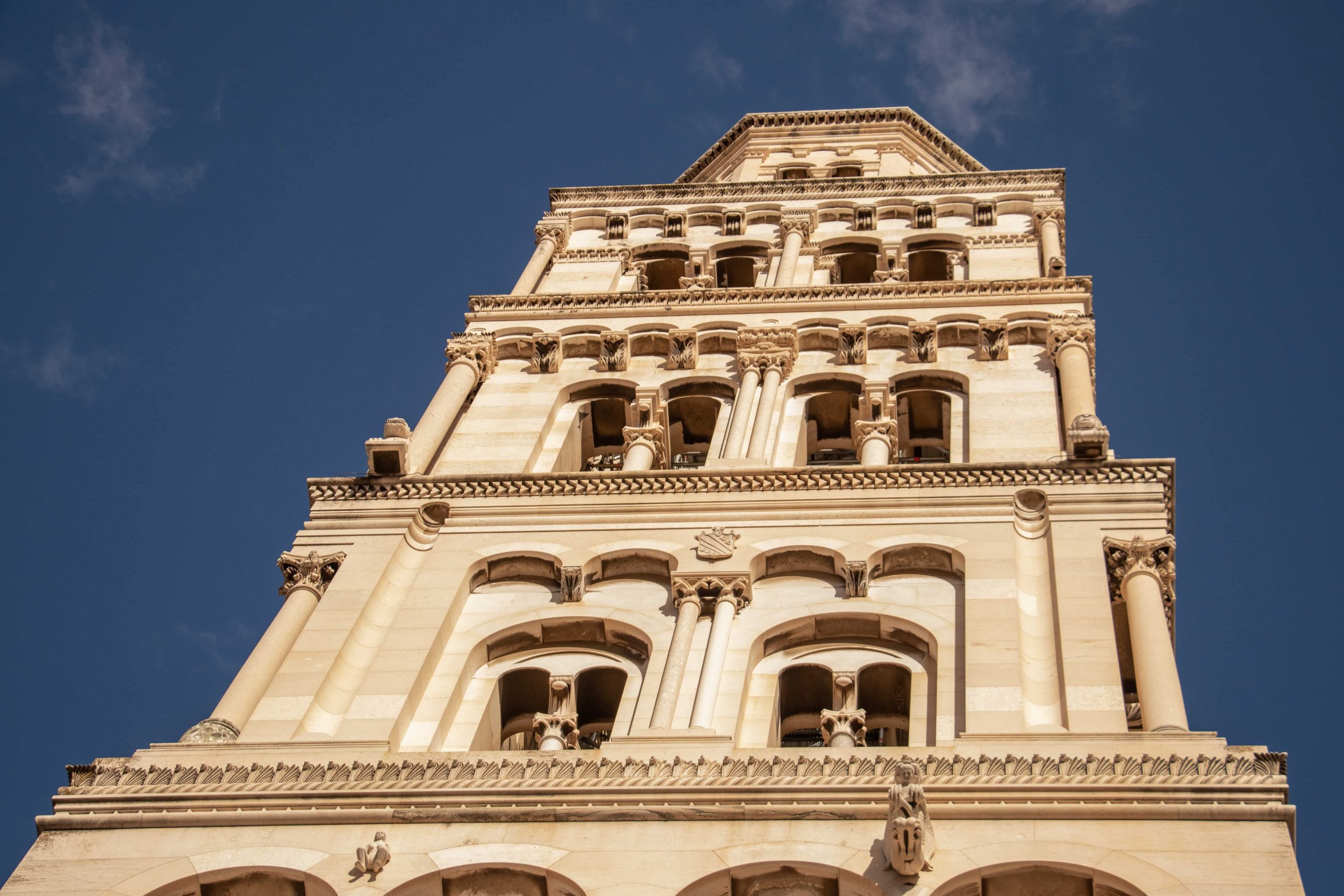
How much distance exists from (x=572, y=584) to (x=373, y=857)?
26.0 ft

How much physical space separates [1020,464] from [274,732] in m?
11.5

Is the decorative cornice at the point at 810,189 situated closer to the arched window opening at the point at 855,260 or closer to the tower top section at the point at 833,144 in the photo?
the arched window opening at the point at 855,260

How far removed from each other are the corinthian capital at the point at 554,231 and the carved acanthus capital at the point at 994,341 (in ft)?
38.5

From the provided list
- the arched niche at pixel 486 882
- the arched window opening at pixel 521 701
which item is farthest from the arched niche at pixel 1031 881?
the arched window opening at pixel 521 701

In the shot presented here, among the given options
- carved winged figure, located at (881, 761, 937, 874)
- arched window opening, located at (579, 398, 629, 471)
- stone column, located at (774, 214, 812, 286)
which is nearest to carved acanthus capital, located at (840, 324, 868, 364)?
arched window opening, located at (579, 398, 629, 471)

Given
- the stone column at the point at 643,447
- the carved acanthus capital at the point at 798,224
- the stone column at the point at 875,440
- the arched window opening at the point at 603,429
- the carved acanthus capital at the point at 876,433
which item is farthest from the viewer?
the carved acanthus capital at the point at 798,224

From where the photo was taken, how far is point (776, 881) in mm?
22859

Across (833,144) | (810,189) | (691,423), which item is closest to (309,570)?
(691,423)

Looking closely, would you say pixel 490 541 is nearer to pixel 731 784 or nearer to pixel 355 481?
pixel 355 481

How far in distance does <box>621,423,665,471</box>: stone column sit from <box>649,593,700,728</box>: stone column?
663 cm

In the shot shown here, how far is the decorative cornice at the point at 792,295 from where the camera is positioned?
133ft

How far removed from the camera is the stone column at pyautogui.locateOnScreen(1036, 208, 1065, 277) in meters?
42.3

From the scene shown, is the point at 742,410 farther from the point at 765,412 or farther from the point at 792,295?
the point at 792,295

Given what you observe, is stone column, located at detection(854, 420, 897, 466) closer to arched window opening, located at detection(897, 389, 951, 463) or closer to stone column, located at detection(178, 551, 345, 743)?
arched window opening, located at detection(897, 389, 951, 463)
